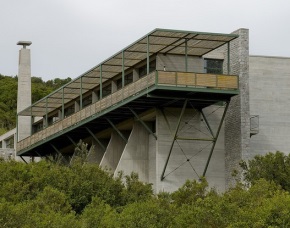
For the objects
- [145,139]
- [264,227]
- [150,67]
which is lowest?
[264,227]

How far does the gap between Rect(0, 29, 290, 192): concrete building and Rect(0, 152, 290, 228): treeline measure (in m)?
3.01

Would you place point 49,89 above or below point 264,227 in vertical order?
above

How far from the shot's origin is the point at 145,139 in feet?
212

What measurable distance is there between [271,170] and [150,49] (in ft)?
33.9

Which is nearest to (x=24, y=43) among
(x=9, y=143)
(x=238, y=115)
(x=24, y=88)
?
(x=24, y=88)

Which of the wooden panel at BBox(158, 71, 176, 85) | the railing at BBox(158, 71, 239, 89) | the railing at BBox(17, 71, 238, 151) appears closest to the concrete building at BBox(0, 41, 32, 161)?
the railing at BBox(17, 71, 238, 151)

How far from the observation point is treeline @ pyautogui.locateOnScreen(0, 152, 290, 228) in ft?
146

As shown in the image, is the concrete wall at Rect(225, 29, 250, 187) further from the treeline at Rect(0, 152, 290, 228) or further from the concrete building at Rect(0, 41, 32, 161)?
the concrete building at Rect(0, 41, 32, 161)

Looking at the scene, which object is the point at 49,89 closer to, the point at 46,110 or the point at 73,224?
the point at 46,110

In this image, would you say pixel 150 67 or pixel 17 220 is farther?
pixel 150 67

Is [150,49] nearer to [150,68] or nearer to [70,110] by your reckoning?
[150,68]

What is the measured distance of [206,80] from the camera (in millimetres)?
58000

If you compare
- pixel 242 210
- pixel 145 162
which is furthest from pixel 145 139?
pixel 242 210

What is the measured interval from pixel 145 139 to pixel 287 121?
9255mm
